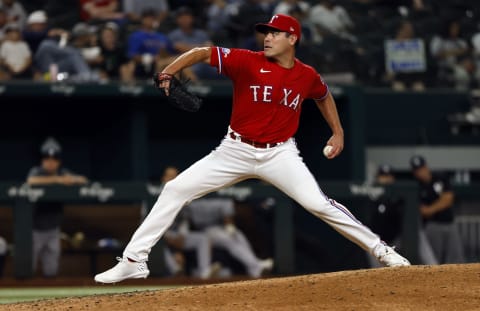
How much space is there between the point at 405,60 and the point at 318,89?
7.52 meters

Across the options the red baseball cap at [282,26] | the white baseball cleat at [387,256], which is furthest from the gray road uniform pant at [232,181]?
the red baseball cap at [282,26]

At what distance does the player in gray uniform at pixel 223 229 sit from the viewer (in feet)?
39.0

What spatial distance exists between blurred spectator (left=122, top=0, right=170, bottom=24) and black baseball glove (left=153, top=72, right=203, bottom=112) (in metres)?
7.23

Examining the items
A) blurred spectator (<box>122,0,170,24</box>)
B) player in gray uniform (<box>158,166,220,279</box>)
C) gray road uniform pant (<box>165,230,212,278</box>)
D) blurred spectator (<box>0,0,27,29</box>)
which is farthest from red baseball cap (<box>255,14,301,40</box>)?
blurred spectator (<box>122,0,170,24</box>)

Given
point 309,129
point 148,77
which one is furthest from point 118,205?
point 309,129

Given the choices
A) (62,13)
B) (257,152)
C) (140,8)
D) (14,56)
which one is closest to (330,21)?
(140,8)

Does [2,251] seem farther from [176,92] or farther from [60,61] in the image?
[176,92]

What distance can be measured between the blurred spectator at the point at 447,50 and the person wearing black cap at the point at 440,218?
2.36 m

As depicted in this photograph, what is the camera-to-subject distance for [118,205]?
1177 cm

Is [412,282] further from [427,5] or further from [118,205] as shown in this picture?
[427,5]

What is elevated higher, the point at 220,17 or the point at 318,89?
the point at 220,17

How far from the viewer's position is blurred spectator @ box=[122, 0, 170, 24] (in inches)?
543

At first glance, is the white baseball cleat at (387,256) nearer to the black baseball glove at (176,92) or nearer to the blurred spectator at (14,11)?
the black baseball glove at (176,92)

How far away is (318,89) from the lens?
726 cm
